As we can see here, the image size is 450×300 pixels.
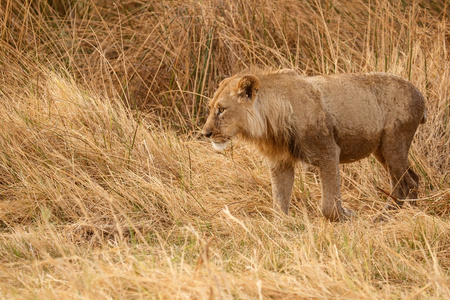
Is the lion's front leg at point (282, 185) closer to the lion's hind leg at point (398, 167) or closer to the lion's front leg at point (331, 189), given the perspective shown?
the lion's front leg at point (331, 189)

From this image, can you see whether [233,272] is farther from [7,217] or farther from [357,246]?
[7,217]

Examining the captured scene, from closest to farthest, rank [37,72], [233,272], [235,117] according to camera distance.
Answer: [233,272] < [235,117] < [37,72]

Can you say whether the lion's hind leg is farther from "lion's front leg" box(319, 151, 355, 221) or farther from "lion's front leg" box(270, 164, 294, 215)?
"lion's front leg" box(270, 164, 294, 215)

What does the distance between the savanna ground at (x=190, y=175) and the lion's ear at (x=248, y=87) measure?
0.87 metres

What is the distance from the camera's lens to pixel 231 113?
4473mm

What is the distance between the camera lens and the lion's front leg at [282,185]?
194 inches

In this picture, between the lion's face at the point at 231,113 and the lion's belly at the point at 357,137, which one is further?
the lion's belly at the point at 357,137

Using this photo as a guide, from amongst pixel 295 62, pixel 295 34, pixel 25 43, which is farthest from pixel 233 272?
pixel 25 43

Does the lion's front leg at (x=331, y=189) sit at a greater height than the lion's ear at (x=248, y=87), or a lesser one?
lesser

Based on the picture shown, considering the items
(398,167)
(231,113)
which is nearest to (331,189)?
(398,167)

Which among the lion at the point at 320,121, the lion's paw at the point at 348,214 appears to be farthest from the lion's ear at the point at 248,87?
the lion's paw at the point at 348,214

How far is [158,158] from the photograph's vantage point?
5617mm

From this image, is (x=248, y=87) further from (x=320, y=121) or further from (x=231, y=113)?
(x=320, y=121)

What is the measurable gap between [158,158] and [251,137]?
4.19ft
